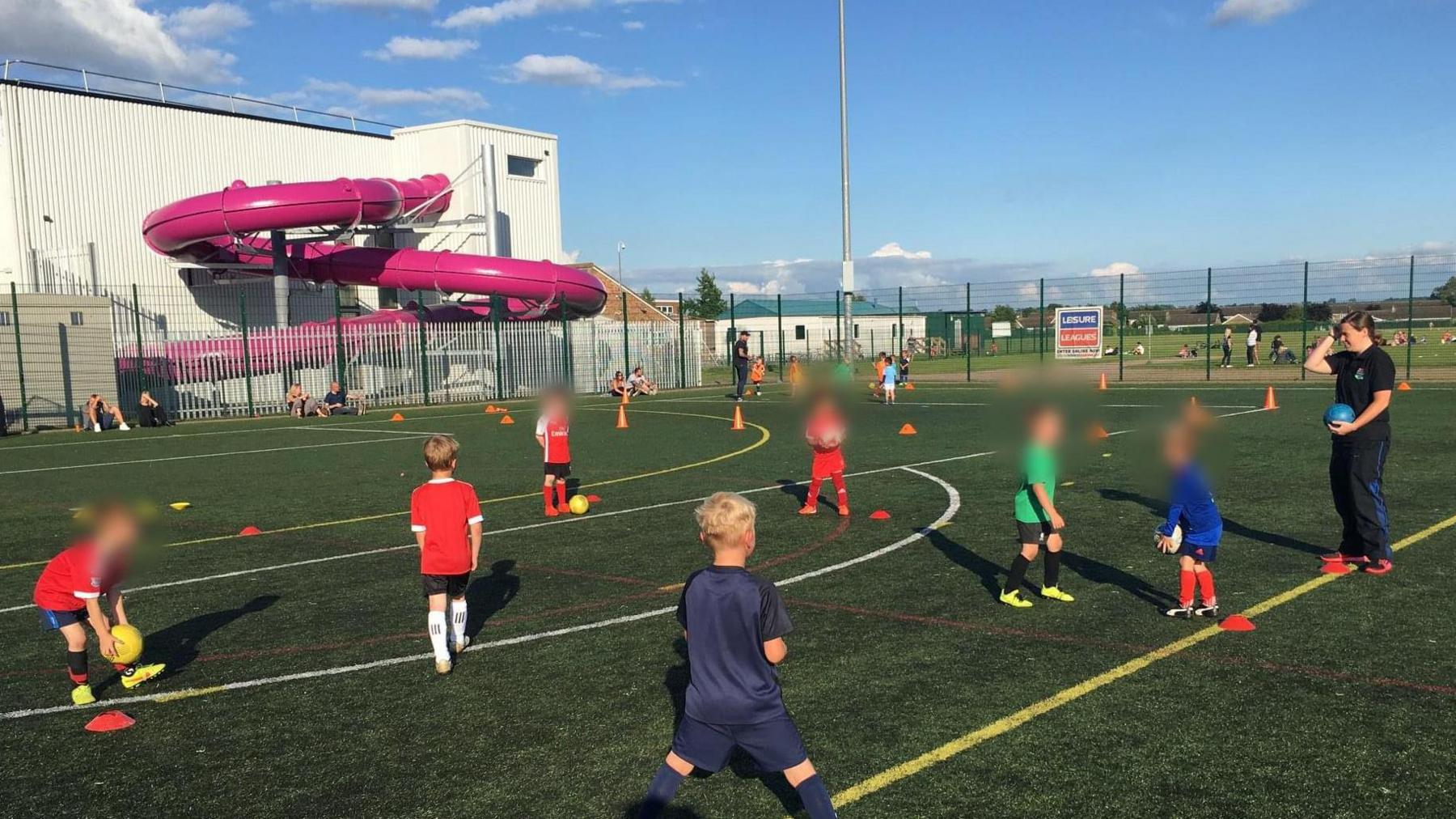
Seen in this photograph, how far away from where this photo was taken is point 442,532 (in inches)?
252

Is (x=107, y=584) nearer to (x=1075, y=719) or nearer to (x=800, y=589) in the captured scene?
(x=800, y=589)

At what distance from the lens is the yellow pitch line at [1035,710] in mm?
4656

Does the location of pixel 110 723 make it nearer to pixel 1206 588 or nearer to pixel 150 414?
pixel 1206 588

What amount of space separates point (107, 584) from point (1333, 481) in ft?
30.0

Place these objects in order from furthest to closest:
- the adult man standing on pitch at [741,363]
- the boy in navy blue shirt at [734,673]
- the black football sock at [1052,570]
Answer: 1. the adult man standing on pitch at [741,363]
2. the black football sock at [1052,570]
3. the boy in navy blue shirt at [734,673]

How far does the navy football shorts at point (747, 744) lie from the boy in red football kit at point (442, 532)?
9.01ft

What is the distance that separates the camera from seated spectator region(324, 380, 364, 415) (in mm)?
29219

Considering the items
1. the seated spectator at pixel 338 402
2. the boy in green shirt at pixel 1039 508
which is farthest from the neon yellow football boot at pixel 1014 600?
the seated spectator at pixel 338 402

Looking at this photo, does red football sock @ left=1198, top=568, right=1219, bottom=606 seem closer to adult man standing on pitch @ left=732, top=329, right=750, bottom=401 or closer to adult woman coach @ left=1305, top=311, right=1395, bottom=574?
adult woman coach @ left=1305, top=311, right=1395, bottom=574

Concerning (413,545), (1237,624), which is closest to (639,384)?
(413,545)

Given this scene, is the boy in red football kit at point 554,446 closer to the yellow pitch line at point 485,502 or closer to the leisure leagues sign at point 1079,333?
the yellow pitch line at point 485,502

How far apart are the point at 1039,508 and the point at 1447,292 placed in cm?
3433

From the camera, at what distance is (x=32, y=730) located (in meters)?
5.64

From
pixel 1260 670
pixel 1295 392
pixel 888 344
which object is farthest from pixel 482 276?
pixel 888 344
